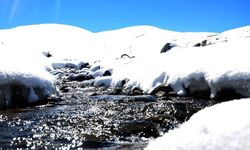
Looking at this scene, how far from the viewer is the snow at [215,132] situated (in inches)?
173

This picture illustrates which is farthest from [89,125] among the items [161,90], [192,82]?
[161,90]

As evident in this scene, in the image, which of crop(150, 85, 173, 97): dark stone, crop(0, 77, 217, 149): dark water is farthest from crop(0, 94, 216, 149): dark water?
crop(150, 85, 173, 97): dark stone

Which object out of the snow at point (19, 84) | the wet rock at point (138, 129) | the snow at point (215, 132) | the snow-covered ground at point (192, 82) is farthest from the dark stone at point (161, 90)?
the snow at point (215, 132)

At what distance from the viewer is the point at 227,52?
82.3ft

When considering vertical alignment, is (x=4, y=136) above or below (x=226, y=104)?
below

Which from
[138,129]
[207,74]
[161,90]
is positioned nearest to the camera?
[138,129]

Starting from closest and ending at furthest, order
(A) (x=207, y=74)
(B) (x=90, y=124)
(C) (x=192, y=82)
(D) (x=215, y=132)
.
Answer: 1. (D) (x=215, y=132)
2. (B) (x=90, y=124)
3. (A) (x=207, y=74)
4. (C) (x=192, y=82)

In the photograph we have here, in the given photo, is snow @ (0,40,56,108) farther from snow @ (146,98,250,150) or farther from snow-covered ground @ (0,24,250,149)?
snow @ (146,98,250,150)

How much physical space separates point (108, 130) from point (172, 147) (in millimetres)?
8299

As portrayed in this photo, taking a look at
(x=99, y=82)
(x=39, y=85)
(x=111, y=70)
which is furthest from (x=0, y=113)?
(x=111, y=70)

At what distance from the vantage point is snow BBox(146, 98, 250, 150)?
173 inches

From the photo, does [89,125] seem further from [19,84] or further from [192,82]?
[192,82]

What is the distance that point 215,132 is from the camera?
182 inches

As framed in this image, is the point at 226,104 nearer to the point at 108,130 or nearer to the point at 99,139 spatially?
the point at 99,139
